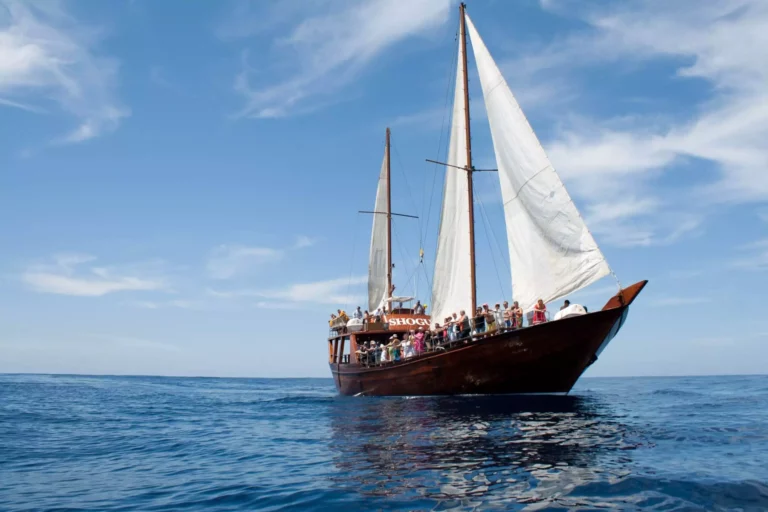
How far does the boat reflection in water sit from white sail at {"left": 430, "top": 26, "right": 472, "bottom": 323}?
7765mm

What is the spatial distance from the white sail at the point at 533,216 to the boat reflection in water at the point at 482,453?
188 inches

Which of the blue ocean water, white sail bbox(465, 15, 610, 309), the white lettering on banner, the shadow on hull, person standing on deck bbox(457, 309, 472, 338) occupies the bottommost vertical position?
the blue ocean water

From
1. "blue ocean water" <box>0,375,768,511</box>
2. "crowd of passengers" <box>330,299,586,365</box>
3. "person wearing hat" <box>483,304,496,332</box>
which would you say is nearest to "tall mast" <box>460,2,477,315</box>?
"crowd of passengers" <box>330,299,586,365</box>

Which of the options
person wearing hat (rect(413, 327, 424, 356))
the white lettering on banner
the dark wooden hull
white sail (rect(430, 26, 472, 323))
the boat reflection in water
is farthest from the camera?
the white lettering on banner

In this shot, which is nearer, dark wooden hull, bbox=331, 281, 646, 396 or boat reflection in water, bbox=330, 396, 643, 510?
boat reflection in water, bbox=330, 396, 643, 510

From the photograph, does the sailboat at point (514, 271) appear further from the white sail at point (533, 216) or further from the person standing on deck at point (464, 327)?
the person standing on deck at point (464, 327)

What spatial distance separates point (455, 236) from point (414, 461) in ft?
58.3

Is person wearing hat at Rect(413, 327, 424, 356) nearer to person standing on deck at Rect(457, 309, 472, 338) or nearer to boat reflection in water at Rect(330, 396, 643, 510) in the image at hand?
person standing on deck at Rect(457, 309, 472, 338)

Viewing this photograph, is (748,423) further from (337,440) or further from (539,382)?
(337,440)

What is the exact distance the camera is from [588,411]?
65.7 ft

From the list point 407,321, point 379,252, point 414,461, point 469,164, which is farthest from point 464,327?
point 379,252

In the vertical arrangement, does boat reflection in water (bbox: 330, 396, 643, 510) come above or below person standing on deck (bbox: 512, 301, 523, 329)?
below

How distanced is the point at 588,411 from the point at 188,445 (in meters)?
12.9

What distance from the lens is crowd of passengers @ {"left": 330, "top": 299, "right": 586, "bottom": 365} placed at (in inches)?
908
